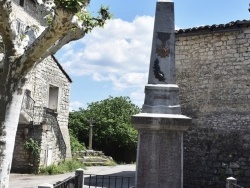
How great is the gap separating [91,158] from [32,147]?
708cm

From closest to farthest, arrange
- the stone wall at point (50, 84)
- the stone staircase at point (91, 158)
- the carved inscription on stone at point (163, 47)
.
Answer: the carved inscription on stone at point (163, 47)
the stone wall at point (50, 84)
the stone staircase at point (91, 158)

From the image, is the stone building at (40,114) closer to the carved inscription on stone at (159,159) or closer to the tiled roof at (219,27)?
the tiled roof at (219,27)

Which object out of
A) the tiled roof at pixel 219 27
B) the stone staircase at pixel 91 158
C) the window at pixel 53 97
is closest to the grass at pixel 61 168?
the stone staircase at pixel 91 158

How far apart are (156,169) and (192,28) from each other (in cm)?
759

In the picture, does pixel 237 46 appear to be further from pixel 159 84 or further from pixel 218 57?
pixel 159 84

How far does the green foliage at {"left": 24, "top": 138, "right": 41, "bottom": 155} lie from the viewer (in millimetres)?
18817

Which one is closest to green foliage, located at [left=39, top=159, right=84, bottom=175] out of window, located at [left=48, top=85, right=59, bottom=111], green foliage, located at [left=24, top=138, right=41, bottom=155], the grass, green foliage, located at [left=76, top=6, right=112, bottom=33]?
the grass

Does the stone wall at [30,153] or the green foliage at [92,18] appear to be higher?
the green foliage at [92,18]

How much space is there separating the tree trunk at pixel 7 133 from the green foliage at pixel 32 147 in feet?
41.6

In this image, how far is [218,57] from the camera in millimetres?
Result: 12875

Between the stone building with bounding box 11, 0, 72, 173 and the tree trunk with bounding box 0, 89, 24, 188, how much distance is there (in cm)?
1250

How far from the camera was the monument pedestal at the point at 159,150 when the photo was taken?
690cm

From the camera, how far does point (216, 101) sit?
12.8 m

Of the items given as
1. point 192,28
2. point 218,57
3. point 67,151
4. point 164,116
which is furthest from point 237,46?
point 67,151
